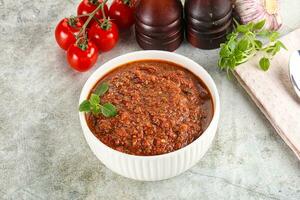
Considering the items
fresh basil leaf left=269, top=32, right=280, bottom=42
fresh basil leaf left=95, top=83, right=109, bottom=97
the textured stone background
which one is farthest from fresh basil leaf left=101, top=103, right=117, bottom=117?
fresh basil leaf left=269, top=32, right=280, bottom=42

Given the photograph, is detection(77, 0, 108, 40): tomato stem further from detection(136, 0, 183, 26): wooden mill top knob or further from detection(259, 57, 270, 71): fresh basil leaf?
detection(259, 57, 270, 71): fresh basil leaf

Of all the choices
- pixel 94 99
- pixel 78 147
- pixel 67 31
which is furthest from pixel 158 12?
pixel 78 147

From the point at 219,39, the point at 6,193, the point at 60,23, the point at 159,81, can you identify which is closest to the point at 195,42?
the point at 219,39

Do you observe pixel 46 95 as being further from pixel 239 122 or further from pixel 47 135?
pixel 239 122

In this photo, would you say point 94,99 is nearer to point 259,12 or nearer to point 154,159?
point 154,159

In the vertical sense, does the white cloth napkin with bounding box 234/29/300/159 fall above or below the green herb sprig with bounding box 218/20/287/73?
below
